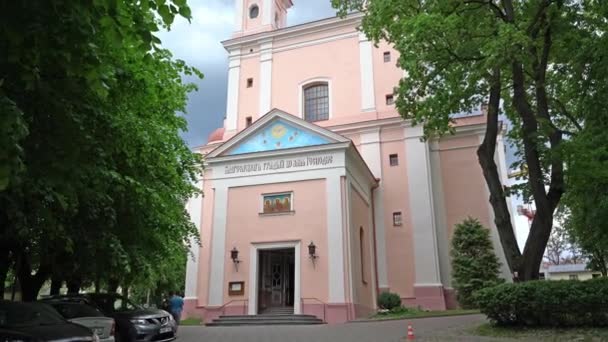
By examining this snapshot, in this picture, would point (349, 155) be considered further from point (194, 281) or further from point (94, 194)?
point (94, 194)

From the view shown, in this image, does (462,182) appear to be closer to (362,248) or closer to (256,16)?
(362,248)

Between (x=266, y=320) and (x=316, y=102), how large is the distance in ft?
47.7

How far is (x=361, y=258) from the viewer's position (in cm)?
2112

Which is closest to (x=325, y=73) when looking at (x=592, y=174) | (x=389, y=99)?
(x=389, y=99)

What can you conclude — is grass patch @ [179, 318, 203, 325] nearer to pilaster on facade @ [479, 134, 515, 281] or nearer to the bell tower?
pilaster on facade @ [479, 134, 515, 281]

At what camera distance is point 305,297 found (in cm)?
1855

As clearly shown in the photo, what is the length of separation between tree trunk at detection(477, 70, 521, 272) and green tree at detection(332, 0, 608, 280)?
3 cm

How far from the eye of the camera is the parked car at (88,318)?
1057 centimetres

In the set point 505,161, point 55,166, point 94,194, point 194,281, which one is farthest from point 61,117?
point 505,161

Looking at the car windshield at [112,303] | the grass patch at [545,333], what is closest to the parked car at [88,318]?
the car windshield at [112,303]

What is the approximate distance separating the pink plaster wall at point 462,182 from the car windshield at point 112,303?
16.1 m

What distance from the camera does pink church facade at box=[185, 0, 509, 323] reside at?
63.5 feet

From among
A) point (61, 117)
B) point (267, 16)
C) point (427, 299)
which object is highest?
point (267, 16)

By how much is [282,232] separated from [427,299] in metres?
→ 7.83
